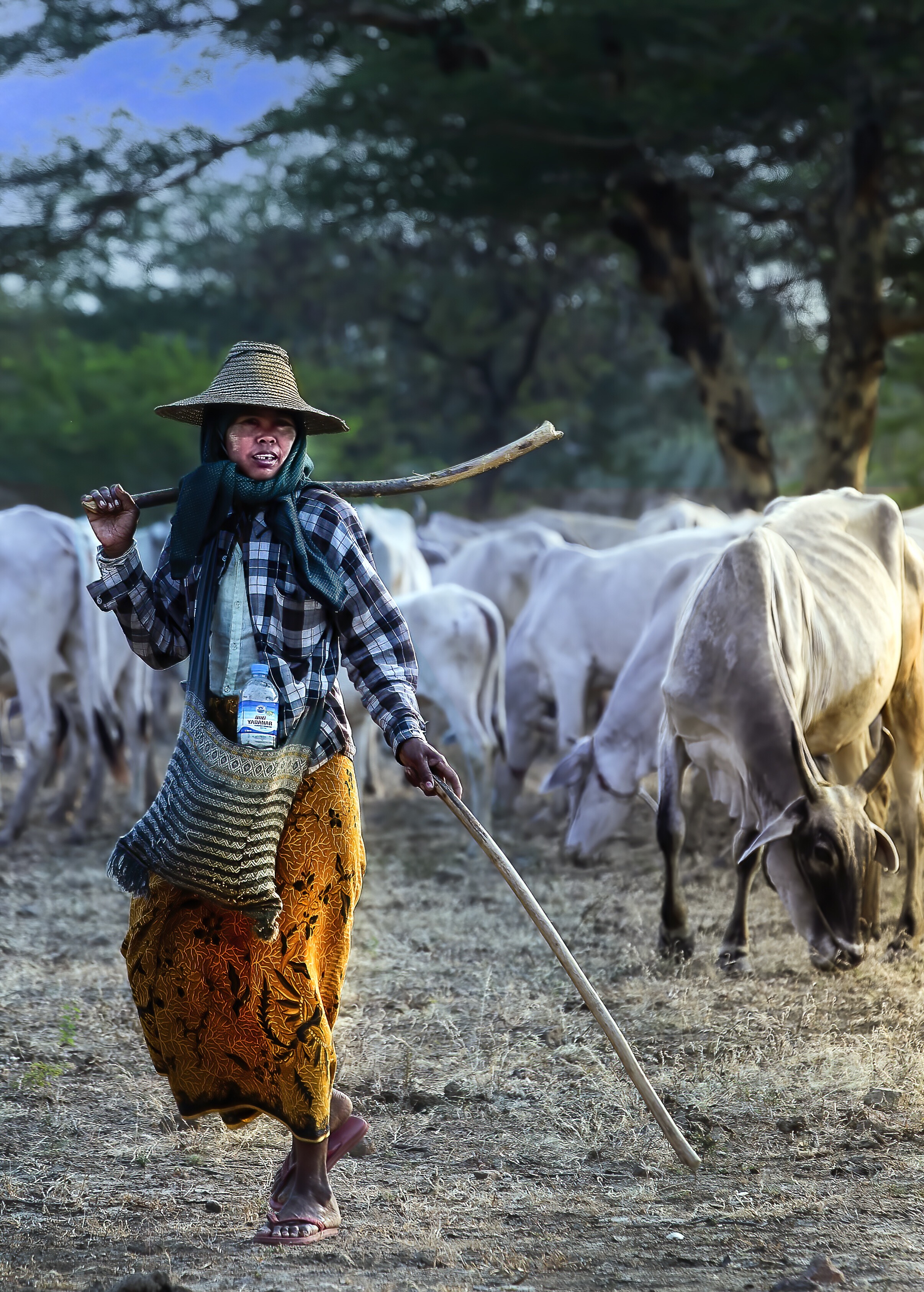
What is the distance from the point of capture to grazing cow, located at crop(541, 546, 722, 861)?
7.52 metres

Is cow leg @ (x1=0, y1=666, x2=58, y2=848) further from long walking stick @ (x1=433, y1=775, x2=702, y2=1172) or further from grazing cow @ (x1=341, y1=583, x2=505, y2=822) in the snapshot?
long walking stick @ (x1=433, y1=775, x2=702, y2=1172)

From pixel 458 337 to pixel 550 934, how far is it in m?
22.5

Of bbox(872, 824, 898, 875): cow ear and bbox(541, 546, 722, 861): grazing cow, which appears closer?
bbox(872, 824, 898, 875): cow ear

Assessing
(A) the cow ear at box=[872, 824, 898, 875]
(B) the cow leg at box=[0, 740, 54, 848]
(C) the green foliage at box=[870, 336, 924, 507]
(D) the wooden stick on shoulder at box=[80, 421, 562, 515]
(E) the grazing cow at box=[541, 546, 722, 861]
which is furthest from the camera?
(C) the green foliage at box=[870, 336, 924, 507]

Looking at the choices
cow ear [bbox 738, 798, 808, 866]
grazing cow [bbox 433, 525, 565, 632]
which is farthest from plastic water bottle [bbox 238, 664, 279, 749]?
grazing cow [bbox 433, 525, 565, 632]

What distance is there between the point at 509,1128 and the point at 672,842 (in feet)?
6.88

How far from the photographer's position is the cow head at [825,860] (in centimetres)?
518

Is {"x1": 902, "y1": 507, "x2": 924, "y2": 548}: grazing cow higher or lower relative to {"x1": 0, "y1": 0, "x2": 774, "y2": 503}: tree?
lower

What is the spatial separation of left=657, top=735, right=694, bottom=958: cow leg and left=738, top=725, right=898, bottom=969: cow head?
59 cm

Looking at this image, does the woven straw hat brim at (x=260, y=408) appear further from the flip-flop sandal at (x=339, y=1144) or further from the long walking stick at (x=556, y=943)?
the flip-flop sandal at (x=339, y=1144)

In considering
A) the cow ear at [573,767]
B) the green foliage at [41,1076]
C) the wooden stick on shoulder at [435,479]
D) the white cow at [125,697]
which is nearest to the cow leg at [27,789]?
the white cow at [125,697]

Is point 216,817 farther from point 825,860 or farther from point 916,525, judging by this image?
point 916,525

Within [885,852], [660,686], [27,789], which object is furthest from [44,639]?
[885,852]

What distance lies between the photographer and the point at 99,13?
41.4 ft
